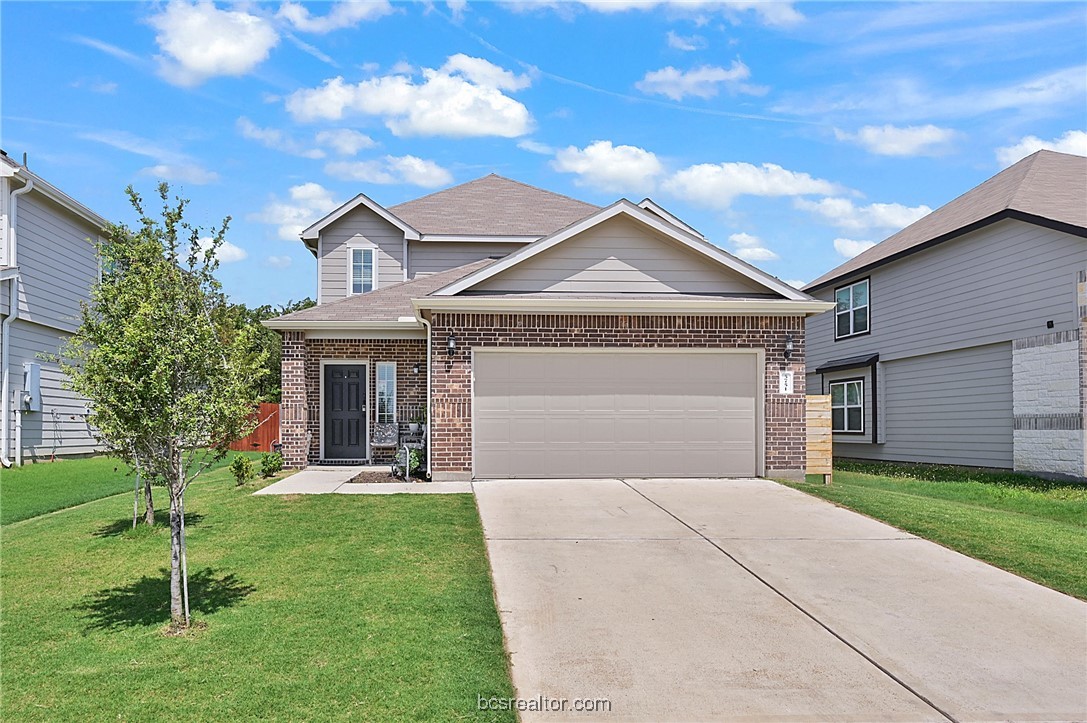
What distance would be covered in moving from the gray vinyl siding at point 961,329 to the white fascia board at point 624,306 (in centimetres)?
514

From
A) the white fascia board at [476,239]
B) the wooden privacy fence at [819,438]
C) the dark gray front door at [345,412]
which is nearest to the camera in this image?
the wooden privacy fence at [819,438]

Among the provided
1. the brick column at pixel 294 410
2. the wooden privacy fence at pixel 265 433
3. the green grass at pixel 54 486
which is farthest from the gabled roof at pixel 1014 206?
the wooden privacy fence at pixel 265 433

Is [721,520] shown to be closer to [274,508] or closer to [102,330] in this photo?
[274,508]

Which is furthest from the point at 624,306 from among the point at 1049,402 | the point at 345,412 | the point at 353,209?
the point at 353,209

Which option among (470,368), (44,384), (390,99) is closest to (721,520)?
(470,368)

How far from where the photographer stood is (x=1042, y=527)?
9.95 metres

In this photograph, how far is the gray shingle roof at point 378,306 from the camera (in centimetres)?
1523

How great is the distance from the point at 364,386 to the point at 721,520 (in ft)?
28.4

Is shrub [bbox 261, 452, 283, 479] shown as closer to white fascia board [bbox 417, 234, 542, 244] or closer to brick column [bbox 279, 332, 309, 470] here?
brick column [bbox 279, 332, 309, 470]

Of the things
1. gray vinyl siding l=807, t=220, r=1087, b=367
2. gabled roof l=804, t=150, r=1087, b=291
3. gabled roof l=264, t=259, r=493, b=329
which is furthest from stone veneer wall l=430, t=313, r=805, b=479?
gabled roof l=804, t=150, r=1087, b=291

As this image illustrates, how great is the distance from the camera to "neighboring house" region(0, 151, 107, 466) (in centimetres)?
1622

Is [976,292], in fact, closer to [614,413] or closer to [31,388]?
[614,413]

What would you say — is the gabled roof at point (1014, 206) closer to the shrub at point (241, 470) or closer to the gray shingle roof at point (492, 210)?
the gray shingle roof at point (492, 210)

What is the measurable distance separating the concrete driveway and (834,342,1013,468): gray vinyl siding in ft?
27.8
